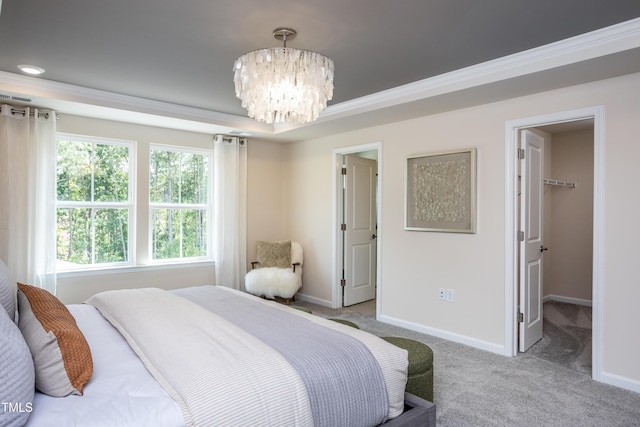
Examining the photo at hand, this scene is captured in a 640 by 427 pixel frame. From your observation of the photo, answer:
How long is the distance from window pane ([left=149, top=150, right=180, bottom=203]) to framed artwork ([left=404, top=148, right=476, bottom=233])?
291cm

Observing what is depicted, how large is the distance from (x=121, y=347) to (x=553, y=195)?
601 cm

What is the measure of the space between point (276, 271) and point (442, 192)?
232cm

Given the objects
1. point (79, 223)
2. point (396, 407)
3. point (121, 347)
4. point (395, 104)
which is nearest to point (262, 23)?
point (395, 104)

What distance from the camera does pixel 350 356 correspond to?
1.78 m

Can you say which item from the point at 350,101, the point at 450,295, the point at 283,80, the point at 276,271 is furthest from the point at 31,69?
the point at 450,295

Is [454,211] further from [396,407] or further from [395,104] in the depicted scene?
[396,407]

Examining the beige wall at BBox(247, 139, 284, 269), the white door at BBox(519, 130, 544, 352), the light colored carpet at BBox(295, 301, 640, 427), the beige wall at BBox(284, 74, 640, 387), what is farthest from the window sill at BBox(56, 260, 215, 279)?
the white door at BBox(519, 130, 544, 352)

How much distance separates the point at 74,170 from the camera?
4.33 metres

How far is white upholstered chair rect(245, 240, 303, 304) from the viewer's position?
4996 millimetres

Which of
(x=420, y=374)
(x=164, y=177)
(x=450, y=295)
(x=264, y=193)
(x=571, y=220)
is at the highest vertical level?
(x=164, y=177)

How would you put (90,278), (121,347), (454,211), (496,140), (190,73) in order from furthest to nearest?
(90,278) < (454,211) < (496,140) < (190,73) < (121,347)

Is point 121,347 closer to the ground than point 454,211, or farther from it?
closer to the ground

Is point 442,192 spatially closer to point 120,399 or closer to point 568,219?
point 568,219

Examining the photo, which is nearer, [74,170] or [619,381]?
[619,381]
